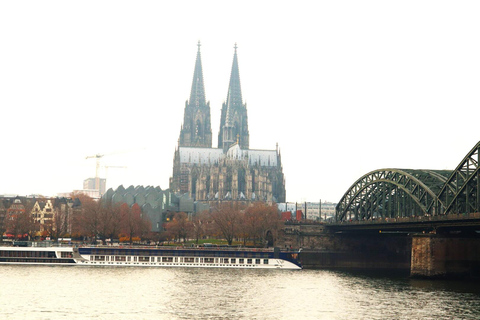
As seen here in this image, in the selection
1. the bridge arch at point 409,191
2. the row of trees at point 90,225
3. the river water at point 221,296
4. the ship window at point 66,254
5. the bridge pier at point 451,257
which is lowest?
the river water at point 221,296

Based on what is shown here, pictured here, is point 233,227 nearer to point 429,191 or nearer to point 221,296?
point 429,191

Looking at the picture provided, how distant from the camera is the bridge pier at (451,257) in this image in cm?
7594

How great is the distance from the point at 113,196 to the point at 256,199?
145ft

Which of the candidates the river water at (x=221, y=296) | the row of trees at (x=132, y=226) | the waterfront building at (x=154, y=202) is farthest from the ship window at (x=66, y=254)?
the waterfront building at (x=154, y=202)

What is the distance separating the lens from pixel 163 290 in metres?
65.1

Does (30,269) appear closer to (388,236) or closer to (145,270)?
(145,270)

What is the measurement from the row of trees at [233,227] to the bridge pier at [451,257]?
41668 millimetres

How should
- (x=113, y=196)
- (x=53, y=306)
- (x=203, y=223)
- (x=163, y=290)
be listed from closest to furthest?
(x=53, y=306) → (x=163, y=290) → (x=203, y=223) → (x=113, y=196)

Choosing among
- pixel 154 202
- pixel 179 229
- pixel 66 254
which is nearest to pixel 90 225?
pixel 179 229

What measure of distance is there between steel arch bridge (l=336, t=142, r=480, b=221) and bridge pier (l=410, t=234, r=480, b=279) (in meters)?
3.06

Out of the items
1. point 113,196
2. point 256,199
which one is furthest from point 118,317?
point 256,199

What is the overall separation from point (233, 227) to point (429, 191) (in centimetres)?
4775

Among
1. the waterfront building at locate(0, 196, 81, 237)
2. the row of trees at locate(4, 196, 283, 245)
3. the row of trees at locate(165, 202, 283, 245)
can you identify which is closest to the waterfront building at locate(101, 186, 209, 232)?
the row of trees at locate(165, 202, 283, 245)

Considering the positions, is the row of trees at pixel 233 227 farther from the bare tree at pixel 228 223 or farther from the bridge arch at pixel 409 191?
the bridge arch at pixel 409 191
